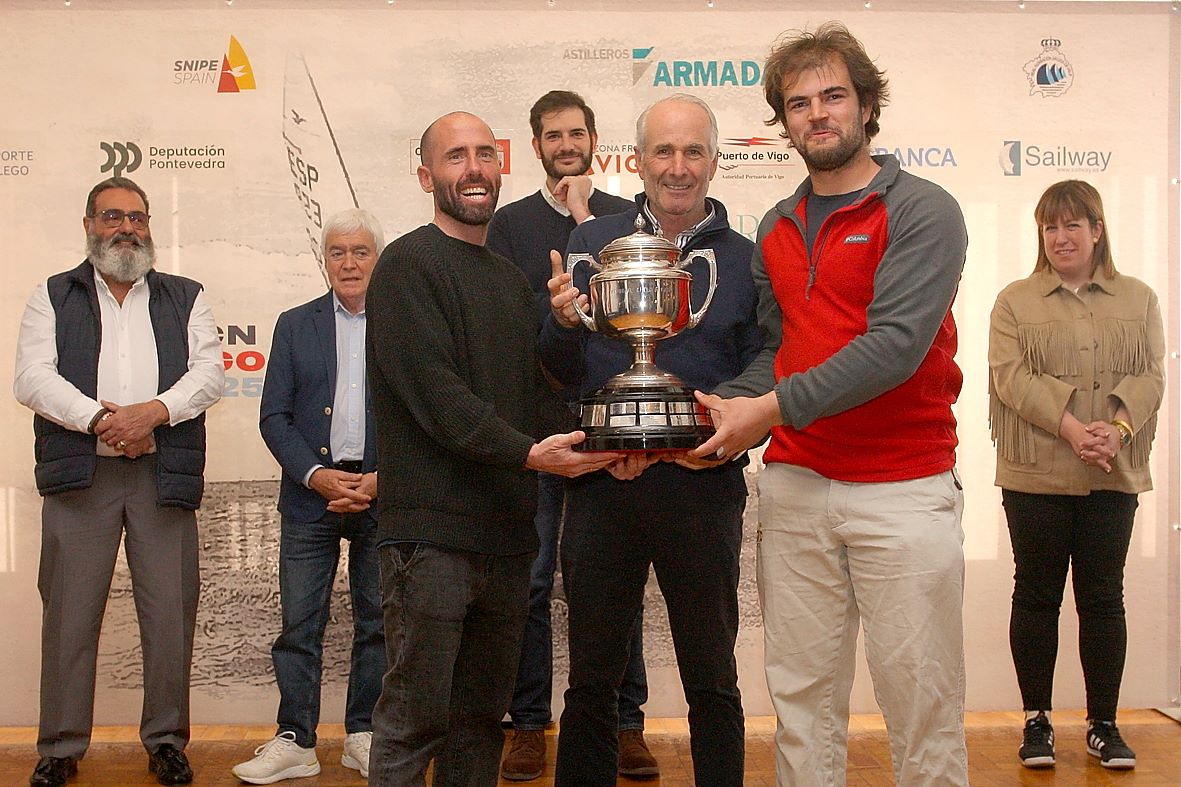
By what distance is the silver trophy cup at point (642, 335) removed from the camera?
97.7 inches

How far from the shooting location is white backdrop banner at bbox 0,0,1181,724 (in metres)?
4.61

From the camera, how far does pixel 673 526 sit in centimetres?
275

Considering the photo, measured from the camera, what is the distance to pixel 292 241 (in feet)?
15.4

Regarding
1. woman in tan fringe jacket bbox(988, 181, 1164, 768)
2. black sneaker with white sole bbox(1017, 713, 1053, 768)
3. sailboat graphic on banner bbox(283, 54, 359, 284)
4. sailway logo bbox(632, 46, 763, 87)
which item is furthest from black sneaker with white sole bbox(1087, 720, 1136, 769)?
sailboat graphic on banner bbox(283, 54, 359, 284)

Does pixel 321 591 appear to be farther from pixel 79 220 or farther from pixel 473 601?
pixel 79 220

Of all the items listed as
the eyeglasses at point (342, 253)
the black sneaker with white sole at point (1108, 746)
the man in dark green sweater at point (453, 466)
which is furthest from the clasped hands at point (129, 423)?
the black sneaker with white sole at point (1108, 746)

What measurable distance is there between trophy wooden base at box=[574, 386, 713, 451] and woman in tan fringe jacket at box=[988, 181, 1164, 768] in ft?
6.61

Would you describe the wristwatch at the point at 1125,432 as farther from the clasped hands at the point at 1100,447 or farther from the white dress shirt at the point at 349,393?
the white dress shirt at the point at 349,393

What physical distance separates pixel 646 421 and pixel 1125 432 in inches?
93.5

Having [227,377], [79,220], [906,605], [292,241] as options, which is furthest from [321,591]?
[906,605]

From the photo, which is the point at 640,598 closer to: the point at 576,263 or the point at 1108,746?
the point at 576,263

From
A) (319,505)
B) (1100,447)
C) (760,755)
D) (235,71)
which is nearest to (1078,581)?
(1100,447)

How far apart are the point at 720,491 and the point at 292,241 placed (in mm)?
2601

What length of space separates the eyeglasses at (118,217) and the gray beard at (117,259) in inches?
2.5
